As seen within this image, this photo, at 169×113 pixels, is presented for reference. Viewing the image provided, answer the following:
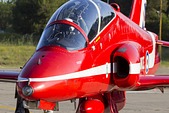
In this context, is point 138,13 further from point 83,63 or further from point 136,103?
point 83,63

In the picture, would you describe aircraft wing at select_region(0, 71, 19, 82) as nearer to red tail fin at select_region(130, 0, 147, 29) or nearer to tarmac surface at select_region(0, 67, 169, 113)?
tarmac surface at select_region(0, 67, 169, 113)

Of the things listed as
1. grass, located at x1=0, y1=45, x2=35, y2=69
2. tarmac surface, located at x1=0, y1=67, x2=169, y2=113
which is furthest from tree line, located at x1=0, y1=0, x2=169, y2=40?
tarmac surface, located at x1=0, y1=67, x2=169, y2=113

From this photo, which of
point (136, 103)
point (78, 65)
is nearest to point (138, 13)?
point (136, 103)

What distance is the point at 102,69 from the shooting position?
792cm

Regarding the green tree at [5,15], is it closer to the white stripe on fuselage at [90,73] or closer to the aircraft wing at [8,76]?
the aircraft wing at [8,76]

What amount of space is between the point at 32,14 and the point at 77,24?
5856cm

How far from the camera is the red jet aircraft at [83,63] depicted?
21.8ft

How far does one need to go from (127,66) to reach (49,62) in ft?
6.12

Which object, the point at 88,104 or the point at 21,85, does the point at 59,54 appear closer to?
the point at 21,85

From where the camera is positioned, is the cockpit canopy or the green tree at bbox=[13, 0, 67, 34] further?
the green tree at bbox=[13, 0, 67, 34]

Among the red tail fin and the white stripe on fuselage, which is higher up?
the red tail fin

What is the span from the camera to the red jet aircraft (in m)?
6.64

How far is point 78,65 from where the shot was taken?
7152 mm

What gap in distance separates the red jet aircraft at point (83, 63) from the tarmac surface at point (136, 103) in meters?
3.08
